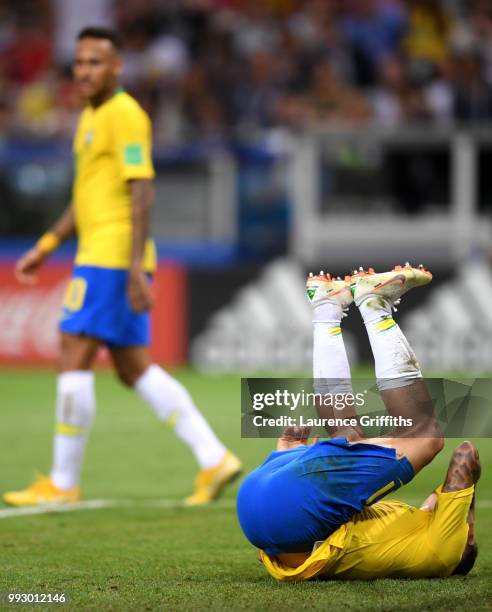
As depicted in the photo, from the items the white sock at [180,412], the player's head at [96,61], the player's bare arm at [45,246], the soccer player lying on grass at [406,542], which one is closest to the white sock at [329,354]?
the soccer player lying on grass at [406,542]

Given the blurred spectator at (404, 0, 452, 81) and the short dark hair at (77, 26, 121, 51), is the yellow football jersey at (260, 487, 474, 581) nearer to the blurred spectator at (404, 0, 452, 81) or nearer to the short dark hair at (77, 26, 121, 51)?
the short dark hair at (77, 26, 121, 51)

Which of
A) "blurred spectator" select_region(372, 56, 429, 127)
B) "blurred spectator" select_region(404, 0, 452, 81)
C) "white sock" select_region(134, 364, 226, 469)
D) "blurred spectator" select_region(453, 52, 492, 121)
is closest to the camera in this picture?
"white sock" select_region(134, 364, 226, 469)

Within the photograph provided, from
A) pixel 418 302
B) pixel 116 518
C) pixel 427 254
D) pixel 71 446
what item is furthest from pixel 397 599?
pixel 427 254

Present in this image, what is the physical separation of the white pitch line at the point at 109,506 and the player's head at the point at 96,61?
2043mm

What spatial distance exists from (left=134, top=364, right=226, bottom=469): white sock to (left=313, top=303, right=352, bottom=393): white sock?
7.37 feet

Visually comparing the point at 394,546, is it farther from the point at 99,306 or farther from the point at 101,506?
the point at 99,306

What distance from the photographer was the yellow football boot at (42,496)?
640cm

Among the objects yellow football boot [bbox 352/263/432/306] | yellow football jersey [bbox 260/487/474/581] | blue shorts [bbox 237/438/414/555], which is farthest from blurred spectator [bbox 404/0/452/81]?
blue shorts [bbox 237/438/414/555]

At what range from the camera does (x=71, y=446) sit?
6539 mm

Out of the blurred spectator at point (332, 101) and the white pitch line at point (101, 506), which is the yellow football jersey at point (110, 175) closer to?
the white pitch line at point (101, 506)

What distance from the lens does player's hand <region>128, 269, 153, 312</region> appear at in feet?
20.8

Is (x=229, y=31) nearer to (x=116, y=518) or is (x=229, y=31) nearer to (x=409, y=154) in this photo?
(x=409, y=154)

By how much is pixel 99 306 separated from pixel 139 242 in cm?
38

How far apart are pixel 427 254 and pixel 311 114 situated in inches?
92.5
